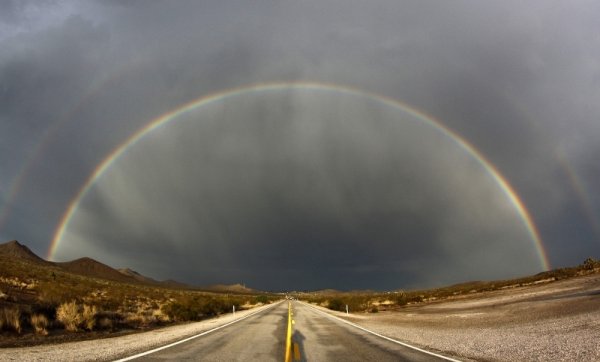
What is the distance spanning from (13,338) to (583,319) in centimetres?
2338

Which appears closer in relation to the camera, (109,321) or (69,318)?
(69,318)

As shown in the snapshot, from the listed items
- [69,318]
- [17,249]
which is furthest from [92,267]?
[69,318]

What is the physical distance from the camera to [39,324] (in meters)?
17.8

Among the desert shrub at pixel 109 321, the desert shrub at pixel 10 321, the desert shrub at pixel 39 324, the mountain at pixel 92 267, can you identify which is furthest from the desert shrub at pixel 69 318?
the mountain at pixel 92 267

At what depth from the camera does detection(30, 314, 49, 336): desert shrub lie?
17031 mm

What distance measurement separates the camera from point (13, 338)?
15.2m

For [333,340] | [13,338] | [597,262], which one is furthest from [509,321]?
[597,262]

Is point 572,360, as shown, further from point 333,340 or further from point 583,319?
point 583,319

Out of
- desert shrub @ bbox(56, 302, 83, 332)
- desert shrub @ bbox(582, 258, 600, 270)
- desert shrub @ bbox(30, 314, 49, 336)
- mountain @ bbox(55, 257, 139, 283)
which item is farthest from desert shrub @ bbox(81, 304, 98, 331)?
mountain @ bbox(55, 257, 139, 283)

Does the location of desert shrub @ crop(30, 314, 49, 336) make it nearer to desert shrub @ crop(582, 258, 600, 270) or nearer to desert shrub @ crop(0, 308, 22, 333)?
desert shrub @ crop(0, 308, 22, 333)

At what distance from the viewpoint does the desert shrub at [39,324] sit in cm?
1703

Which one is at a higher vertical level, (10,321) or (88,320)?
(10,321)

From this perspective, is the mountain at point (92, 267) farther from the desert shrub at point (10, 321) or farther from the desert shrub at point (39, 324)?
the desert shrub at point (10, 321)

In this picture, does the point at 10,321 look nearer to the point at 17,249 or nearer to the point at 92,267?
the point at 17,249
